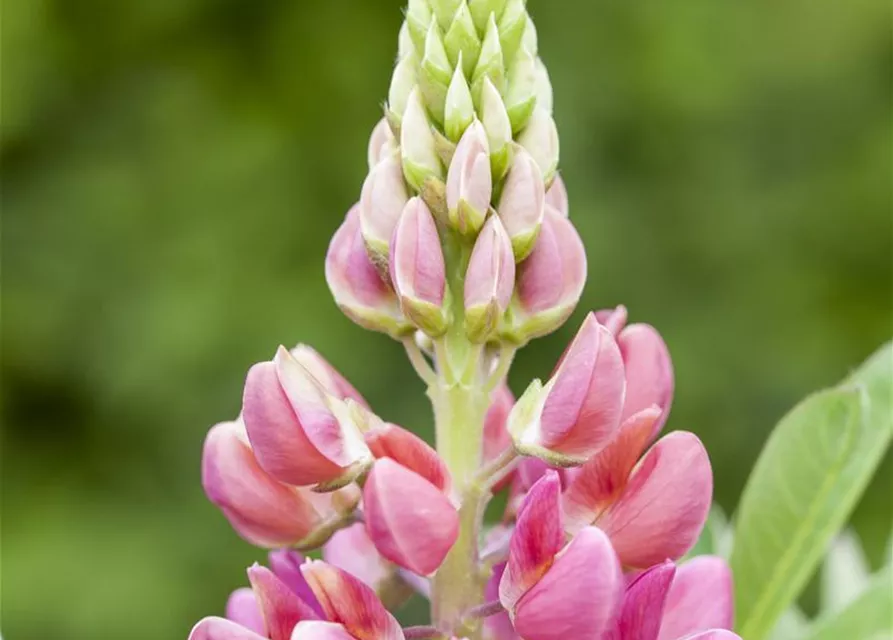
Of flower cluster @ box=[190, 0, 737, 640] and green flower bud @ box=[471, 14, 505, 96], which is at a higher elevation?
green flower bud @ box=[471, 14, 505, 96]

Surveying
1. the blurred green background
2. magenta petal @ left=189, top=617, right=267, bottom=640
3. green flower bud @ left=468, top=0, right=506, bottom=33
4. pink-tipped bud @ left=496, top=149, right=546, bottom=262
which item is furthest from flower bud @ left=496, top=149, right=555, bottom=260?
the blurred green background

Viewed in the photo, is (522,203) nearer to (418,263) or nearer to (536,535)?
(418,263)

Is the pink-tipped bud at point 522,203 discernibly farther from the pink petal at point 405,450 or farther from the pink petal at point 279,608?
the pink petal at point 279,608

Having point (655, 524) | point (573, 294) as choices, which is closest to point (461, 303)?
point (573, 294)

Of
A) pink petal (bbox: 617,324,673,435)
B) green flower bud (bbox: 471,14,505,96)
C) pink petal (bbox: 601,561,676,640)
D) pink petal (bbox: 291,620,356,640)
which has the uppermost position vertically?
green flower bud (bbox: 471,14,505,96)

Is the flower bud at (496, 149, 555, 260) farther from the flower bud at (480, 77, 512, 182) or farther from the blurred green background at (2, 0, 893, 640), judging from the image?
the blurred green background at (2, 0, 893, 640)

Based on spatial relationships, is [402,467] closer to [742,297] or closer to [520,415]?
[520,415]
